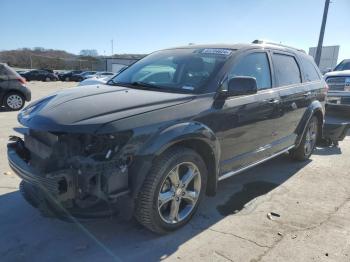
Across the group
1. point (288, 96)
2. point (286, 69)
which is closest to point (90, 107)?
point (288, 96)

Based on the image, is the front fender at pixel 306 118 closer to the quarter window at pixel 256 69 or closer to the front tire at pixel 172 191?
the quarter window at pixel 256 69

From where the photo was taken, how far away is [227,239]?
11.3 ft

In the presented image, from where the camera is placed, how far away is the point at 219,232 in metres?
3.57

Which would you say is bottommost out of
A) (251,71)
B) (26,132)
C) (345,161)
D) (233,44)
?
(345,161)

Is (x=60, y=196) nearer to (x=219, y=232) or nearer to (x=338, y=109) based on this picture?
(x=219, y=232)

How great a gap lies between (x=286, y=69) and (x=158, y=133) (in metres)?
2.87

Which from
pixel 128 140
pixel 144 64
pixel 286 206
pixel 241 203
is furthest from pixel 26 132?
pixel 286 206

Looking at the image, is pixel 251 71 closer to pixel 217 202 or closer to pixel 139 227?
pixel 217 202

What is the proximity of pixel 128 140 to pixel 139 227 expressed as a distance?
3.66 feet

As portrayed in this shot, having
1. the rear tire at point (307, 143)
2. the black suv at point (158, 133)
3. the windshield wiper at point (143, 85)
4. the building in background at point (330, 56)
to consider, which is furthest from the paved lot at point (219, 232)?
the building in background at point (330, 56)

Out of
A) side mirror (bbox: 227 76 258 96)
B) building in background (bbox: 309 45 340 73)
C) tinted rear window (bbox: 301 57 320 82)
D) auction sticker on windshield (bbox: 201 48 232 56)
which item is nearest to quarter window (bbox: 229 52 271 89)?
auction sticker on windshield (bbox: 201 48 232 56)

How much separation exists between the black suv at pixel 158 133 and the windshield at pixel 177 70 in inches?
0.6

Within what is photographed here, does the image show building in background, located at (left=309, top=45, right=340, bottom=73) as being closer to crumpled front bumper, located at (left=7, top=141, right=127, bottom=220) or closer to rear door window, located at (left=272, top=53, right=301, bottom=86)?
rear door window, located at (left=272, top=53, right=301, bottom=86)

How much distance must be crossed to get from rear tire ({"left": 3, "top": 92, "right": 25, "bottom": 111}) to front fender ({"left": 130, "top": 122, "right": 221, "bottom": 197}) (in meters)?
9.70
